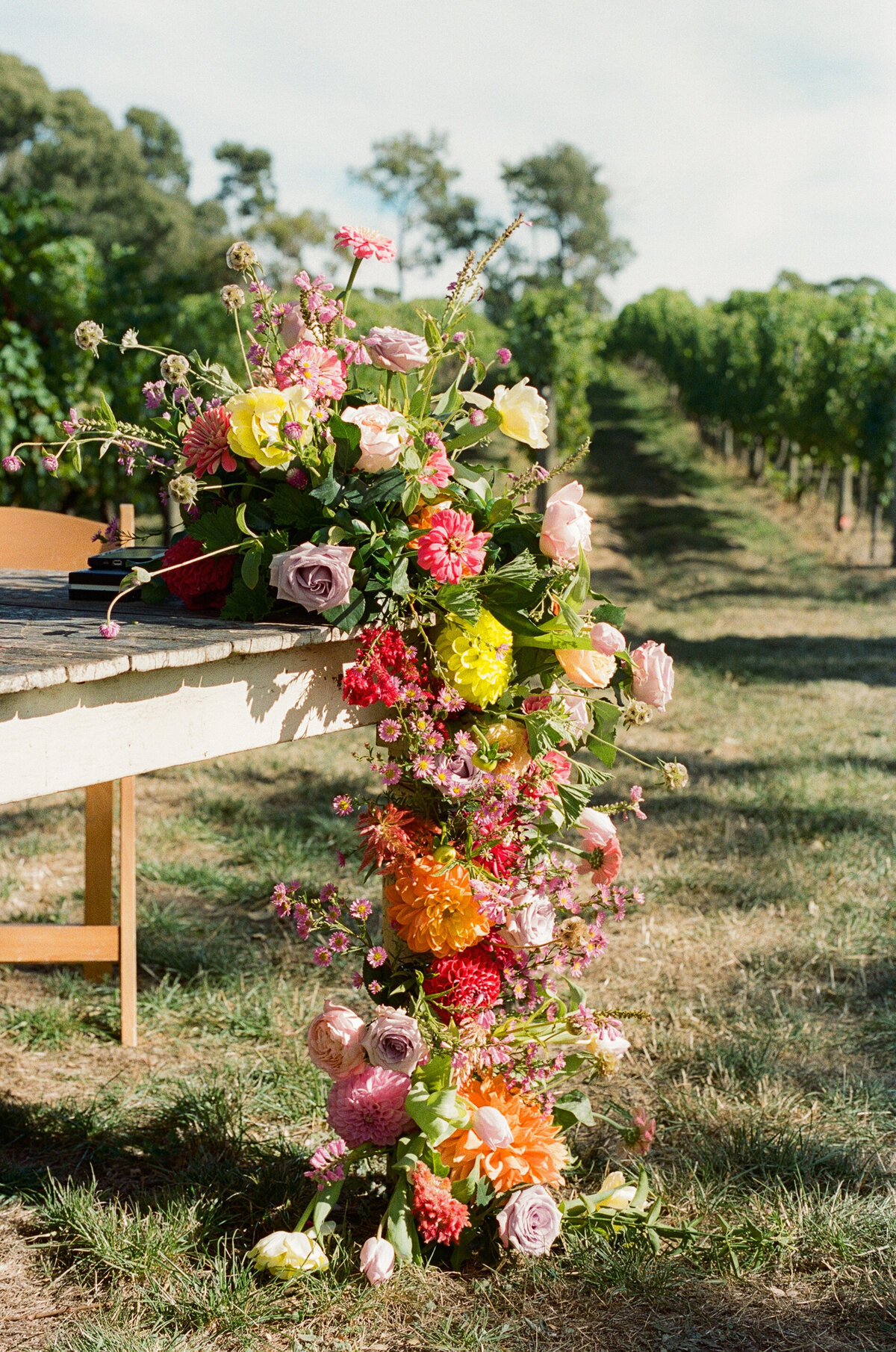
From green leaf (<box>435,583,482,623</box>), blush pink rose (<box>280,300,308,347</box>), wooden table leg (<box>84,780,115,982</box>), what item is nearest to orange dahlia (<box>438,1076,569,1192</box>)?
green leaf (<box>435,583,482,623</box>)

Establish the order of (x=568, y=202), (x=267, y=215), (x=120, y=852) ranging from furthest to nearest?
(x=568, y=202) → (x=267, y=215) → (x=120, y=852)

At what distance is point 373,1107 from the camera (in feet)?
5.85

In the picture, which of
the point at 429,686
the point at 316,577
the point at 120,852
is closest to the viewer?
the point at 316,577

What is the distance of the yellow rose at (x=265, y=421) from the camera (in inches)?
65.0

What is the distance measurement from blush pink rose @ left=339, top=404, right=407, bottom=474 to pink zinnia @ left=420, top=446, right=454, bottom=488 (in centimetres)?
6

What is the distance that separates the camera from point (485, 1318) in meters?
1.72

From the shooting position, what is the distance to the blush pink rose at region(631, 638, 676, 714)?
1.86 m

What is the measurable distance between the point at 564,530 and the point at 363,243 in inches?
21.9

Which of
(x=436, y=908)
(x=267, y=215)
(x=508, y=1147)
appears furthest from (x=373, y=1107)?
(x=267, y=215)

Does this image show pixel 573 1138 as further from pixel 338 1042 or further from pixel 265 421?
pixel 265 421

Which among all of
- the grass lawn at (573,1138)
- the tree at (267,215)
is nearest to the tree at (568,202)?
the tree at (267,215)

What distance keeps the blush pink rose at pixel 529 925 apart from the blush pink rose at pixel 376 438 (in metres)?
0.73

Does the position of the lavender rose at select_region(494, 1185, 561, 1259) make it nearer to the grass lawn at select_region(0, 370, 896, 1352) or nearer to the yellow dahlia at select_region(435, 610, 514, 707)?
the grass lawn at select_region(0, 370, 896, 1352)

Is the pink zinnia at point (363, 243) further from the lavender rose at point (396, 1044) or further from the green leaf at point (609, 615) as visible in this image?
the lavender rose at point (396, 1044)
